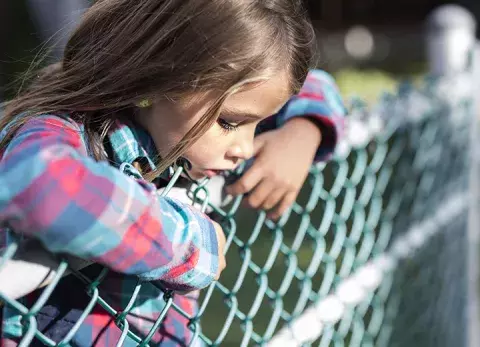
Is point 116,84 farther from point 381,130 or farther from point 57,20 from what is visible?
point 57,20

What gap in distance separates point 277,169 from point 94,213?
671mm

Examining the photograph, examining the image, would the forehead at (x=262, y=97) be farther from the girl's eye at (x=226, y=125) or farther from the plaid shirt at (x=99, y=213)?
the plaid shirt at (x=99, y=213)

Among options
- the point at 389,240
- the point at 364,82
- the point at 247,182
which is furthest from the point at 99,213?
the point at 364,82

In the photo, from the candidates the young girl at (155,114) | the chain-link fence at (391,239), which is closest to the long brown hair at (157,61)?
the young girl at (155,114)

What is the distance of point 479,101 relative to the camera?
3373mm

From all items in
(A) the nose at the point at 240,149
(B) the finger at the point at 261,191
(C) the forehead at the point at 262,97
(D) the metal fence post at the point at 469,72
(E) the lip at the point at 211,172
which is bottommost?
(D) the metal fence post at the point at 469,72

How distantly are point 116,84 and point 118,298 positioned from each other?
1.28ft

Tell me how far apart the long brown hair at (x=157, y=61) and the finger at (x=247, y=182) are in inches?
10.3

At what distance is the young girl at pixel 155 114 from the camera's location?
1.08 meters

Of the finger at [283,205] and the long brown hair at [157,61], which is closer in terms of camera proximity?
the long brown hair at [157,61]

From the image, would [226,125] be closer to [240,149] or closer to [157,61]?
[240,149]

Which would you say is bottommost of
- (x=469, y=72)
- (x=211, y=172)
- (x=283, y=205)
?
(x=469, y=72)

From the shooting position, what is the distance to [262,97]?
1.36 m

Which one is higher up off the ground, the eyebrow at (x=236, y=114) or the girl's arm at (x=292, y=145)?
the eyebrow at (x=236, y=114)
